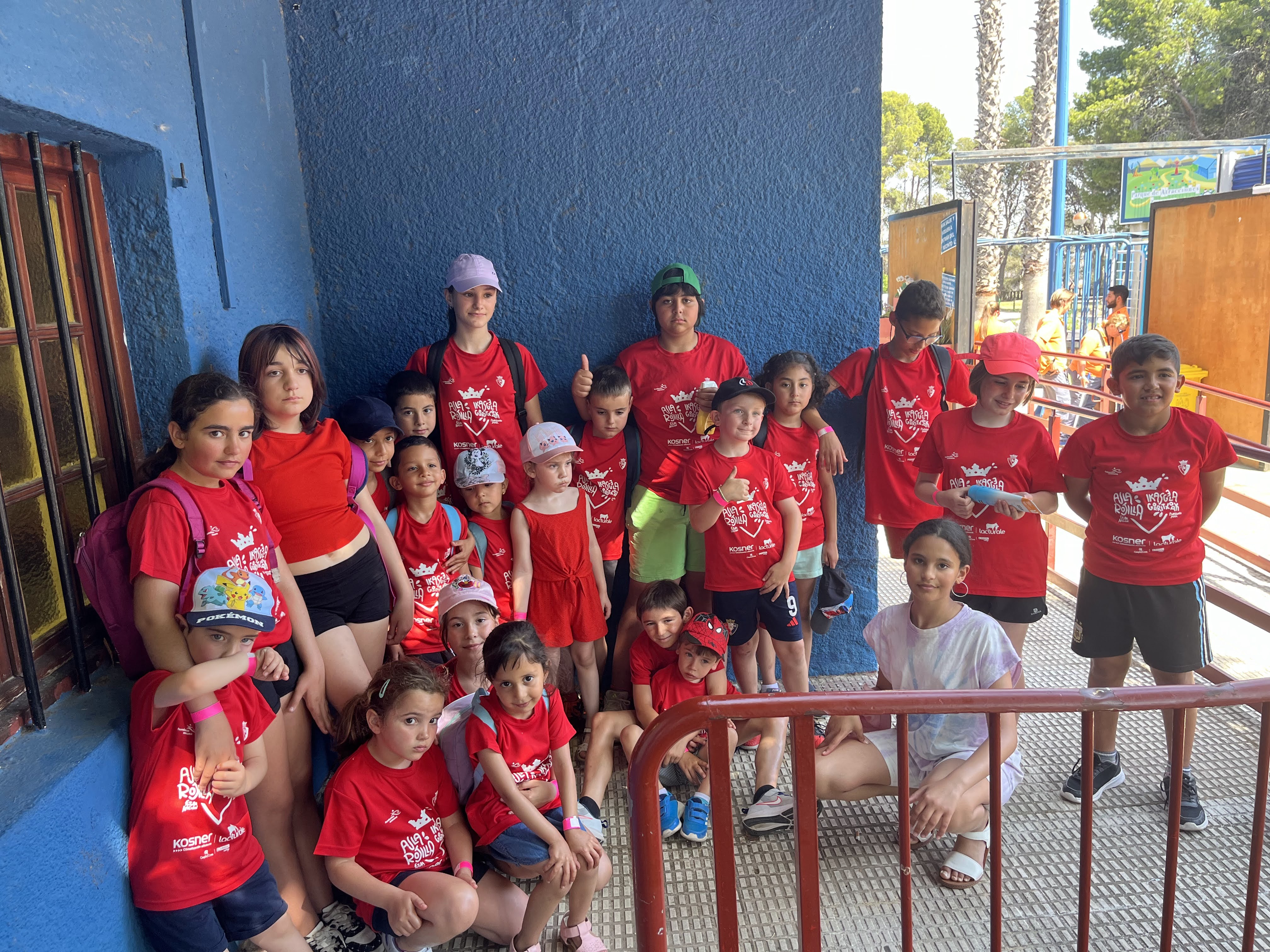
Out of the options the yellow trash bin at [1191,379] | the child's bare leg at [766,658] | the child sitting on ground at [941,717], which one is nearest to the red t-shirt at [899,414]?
the child's bare leg at [766,658]

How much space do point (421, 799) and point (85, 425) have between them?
1.43m

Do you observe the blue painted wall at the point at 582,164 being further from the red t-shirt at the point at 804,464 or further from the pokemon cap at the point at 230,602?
the pokemon cap at the point at 230,602

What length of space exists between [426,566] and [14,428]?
4.67 feet

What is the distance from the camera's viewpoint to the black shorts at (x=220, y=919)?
211 cm

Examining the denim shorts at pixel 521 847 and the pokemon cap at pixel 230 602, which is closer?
the pokemon cap at pixel 230 602

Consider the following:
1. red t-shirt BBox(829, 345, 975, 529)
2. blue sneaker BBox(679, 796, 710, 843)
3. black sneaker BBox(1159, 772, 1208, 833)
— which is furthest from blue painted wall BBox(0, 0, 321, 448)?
black sneaker BBox(1159, 772, 1208, 833)

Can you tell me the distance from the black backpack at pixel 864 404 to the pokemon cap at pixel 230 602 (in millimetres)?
2927

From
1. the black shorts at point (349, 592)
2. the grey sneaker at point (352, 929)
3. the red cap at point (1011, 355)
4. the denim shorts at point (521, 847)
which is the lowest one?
the grey sneaker at point (352, 929)

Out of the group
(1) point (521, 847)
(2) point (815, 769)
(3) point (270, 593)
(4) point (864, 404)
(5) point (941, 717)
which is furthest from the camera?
(4) point (864, 404)

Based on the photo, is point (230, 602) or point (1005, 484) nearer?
point (230, 602)

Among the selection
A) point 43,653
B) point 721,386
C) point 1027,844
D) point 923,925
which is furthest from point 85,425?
point 1027,844

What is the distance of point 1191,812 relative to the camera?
3.04 m

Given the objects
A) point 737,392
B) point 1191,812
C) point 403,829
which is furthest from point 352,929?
point 1191,812

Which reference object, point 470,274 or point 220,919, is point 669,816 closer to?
point 220,919
